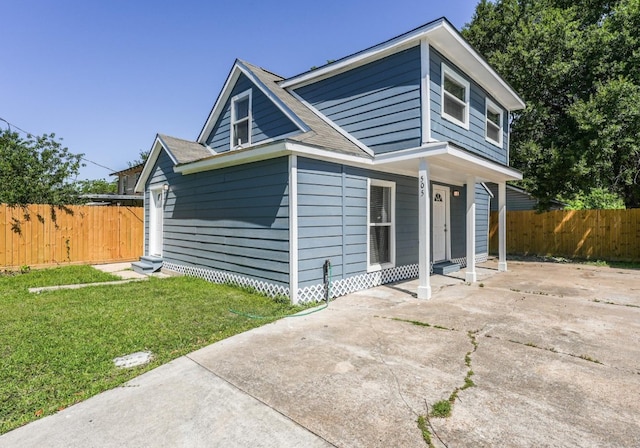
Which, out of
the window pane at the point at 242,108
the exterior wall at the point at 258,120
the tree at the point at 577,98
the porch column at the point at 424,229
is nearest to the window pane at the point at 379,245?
the porch column at the point at 424,229

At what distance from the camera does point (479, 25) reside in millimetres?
15719

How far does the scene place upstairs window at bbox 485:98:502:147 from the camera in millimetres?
9500

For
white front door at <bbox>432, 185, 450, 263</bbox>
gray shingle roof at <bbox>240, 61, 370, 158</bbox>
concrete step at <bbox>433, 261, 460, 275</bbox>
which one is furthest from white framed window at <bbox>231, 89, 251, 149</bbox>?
concrete step at <bbox>433, 261, 460, 275</bbox>

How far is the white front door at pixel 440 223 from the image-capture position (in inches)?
370

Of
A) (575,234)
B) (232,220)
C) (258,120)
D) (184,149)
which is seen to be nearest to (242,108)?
(258,120)

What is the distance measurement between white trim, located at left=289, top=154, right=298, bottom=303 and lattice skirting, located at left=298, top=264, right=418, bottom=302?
0.18 metres

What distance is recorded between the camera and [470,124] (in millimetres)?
8219

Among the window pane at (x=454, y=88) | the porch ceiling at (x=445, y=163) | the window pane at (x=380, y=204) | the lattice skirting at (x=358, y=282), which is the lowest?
the lattice skirting at (x=358, y=282)

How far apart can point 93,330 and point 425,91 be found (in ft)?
22.0

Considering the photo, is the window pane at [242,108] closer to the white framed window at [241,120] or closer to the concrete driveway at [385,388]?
the white framed window at [241,120]

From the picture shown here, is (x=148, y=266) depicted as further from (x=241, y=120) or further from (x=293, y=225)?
(x=293, y=225)

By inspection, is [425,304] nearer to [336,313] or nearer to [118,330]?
[336,313]

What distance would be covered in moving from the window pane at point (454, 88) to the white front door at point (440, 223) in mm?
2383

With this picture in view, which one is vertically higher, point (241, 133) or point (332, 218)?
point (241, 133)
